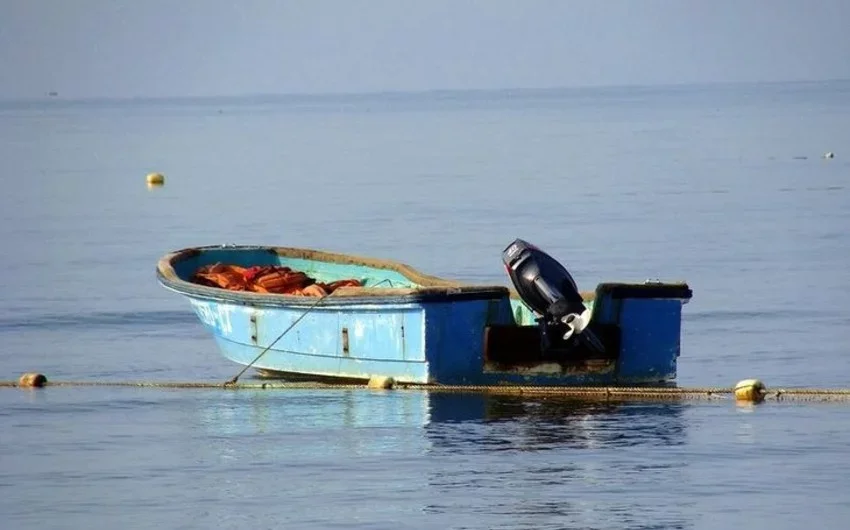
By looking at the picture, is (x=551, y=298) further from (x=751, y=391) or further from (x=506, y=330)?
(x=751, y=391)

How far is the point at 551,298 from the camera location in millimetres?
20328

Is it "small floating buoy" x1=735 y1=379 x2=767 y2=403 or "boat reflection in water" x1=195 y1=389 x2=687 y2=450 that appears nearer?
"boat reflection in water" x1=195 y1=389 x2=687 y2=450

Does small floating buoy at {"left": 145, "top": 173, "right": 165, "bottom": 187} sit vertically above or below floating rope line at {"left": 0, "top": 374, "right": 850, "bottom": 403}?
above

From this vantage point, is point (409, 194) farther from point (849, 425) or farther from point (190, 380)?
point (849, 425)

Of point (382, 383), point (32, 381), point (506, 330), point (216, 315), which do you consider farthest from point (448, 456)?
point (32, 381)

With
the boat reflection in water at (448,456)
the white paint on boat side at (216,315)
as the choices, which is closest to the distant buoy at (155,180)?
the white paint on boat side at (216,315)

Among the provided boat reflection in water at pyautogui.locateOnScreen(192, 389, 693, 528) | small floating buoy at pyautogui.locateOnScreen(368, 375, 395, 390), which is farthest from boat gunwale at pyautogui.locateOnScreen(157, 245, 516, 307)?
boat reflection in water at pyautogui.locateOnScreen(192, 389, 693, 528)

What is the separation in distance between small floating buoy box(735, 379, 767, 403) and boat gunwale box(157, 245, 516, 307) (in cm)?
249

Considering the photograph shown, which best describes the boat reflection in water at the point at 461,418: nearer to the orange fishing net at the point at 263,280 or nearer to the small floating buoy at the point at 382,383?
the small floating buoy at the point at 382,383

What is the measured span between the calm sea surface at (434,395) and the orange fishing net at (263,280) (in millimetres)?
1087

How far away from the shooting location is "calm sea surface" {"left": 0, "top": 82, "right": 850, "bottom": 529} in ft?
52.6

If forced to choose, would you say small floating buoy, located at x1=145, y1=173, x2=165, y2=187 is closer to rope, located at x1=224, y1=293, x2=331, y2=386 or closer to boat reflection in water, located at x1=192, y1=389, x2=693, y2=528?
rope, located at x1=224, y1=293, x2=331, y2=386

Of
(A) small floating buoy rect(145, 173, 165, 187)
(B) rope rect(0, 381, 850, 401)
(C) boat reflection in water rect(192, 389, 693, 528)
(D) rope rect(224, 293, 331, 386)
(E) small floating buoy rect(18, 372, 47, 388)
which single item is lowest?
(C) boat reflection in water rect(192, 389, 693, 528)

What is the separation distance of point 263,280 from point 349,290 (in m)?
2.76
